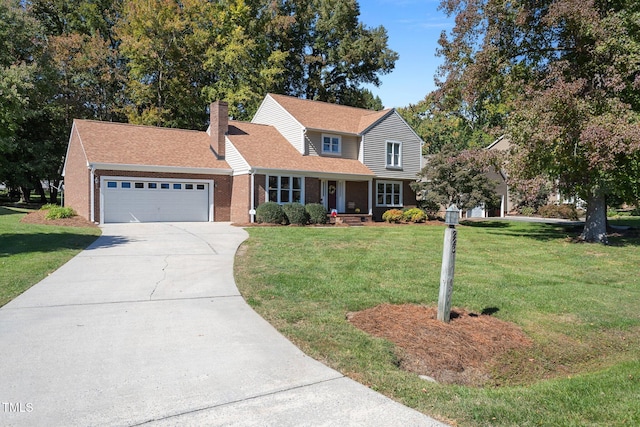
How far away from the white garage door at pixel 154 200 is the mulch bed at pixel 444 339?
17570 millimetres

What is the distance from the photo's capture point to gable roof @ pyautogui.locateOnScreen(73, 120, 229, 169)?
832 inches

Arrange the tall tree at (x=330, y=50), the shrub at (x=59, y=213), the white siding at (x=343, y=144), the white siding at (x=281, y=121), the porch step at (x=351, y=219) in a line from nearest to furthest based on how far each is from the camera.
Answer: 1. the shrub at (x=59, y=213)
2. the porch step at (x=351, y=219)
3. the white siding at (x=281, y=121)
4. the white siding at (x=343, y=144)
5. the tall tree at (x=330, y=50)

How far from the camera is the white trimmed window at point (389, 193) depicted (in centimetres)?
2738

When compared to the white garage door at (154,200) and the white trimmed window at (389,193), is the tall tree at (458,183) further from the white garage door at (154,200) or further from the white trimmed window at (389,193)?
the white garage door at (154,200)

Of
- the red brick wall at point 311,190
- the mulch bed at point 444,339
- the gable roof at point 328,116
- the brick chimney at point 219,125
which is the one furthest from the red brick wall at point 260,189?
the mulch bed at point 444,339

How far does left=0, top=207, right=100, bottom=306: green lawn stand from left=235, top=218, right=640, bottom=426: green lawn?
373 centimetres

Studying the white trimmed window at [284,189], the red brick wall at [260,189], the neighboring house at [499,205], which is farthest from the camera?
the neighboring house at [499,205]

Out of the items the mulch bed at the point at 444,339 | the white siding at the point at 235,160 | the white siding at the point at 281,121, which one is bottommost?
the mulch bed at the point at 444,339

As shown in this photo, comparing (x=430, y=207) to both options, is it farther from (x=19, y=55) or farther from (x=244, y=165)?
(x=19, y=55)

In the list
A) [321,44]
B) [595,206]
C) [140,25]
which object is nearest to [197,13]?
A: [140,25]

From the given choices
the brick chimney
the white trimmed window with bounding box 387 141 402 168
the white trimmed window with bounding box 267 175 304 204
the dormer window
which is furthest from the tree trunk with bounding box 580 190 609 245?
the brick chimney

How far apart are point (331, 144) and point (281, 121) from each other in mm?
3416

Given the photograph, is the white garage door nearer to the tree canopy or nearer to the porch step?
the porch step

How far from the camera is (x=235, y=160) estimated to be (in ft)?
76.8
